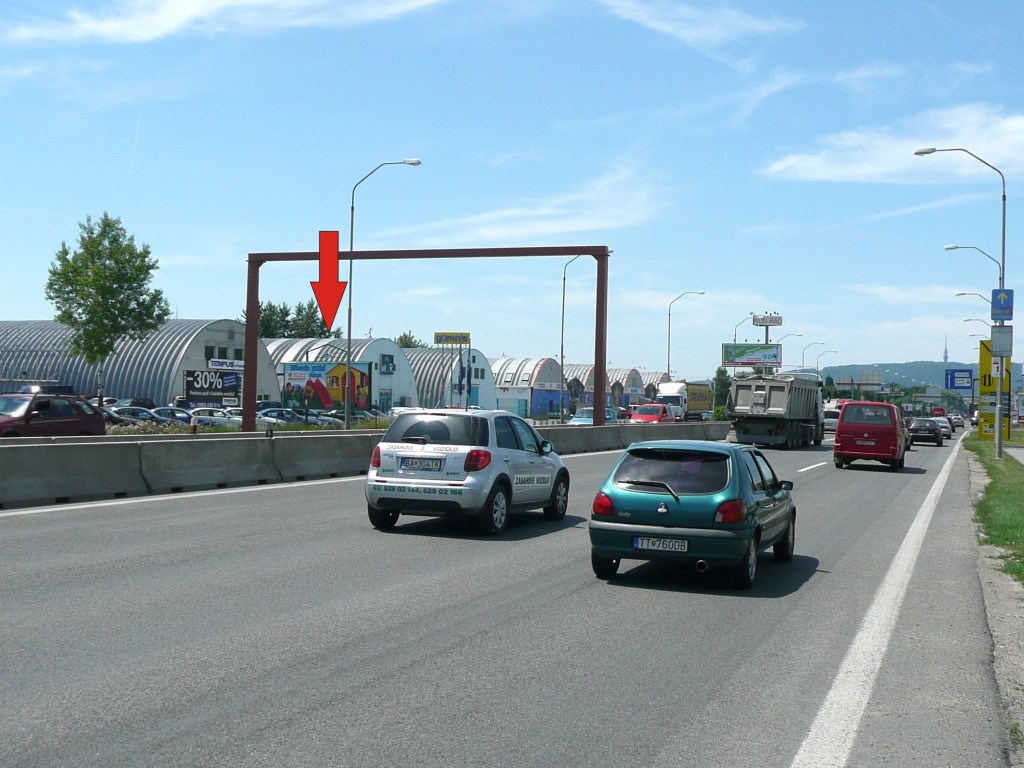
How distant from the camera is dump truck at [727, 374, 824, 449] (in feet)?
149

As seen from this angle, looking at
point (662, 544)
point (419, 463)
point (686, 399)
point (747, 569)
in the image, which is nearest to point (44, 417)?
point (419, 463)

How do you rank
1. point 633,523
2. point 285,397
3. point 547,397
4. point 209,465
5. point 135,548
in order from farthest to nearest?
point 547,397
point 285,397
point 209,465
point 135,548
point 633,523

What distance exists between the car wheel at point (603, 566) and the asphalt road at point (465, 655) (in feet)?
0.60

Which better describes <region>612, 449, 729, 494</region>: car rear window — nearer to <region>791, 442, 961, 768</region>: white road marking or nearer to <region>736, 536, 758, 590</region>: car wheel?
<region>736, 536, 758, 590</region>: car wheel

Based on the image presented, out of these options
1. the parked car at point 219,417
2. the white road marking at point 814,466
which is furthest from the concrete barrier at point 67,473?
the parked car at point 219,417

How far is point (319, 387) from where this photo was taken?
80.0m

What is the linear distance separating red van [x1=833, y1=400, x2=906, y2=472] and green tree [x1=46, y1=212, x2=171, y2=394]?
124 ft

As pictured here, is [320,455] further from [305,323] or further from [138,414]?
[305,323]

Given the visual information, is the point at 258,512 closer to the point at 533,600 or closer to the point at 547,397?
the point at 533,600

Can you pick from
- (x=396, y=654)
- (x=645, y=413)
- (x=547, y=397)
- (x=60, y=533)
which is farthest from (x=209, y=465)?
(x=547, y=397)

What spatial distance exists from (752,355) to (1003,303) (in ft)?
312

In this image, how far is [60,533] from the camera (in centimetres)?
1295

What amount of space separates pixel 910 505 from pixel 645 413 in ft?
149

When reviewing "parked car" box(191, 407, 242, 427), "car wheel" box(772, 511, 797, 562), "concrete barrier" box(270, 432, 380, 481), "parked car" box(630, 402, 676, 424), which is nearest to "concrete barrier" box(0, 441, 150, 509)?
"concrete barrier" box(270, 432, 380, 481)
